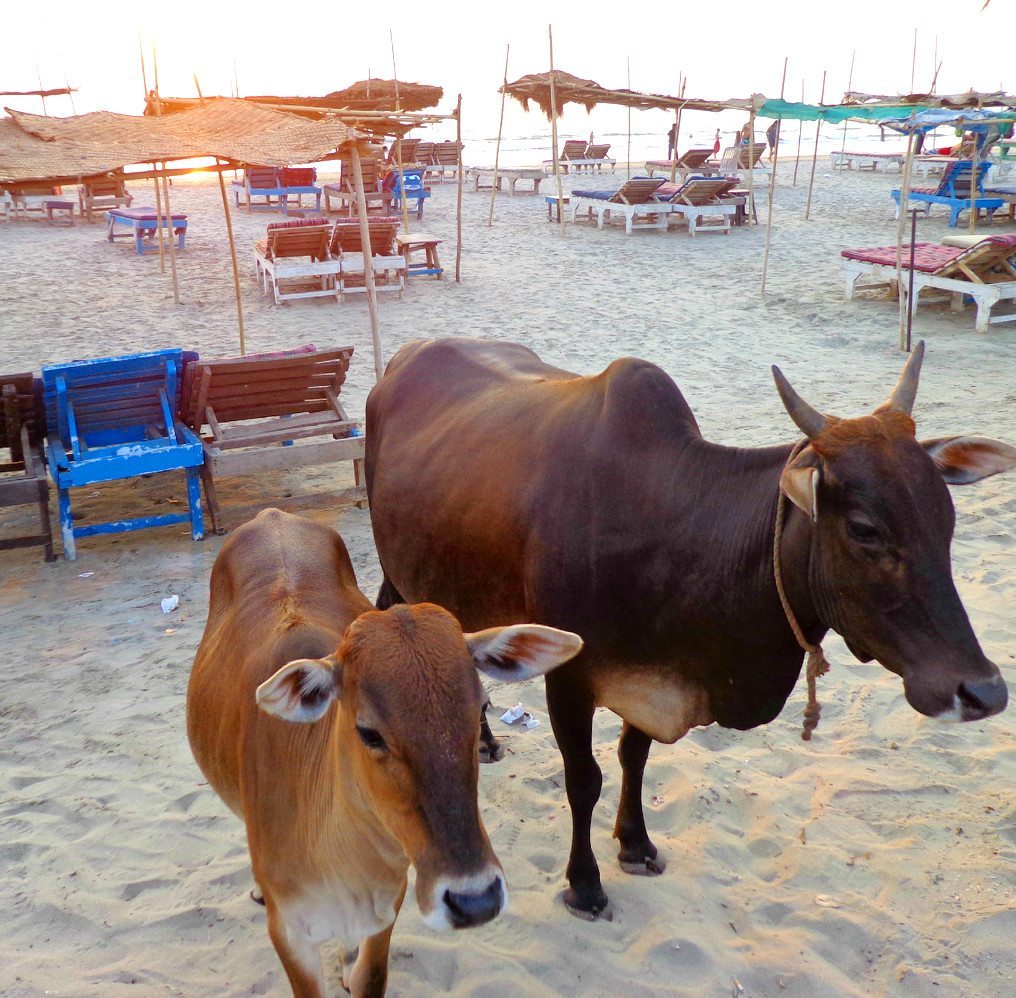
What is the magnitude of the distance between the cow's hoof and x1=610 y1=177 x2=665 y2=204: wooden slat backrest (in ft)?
58.0

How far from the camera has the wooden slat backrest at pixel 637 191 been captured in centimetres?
1928

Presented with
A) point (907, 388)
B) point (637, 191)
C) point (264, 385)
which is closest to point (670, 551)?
point (907, 388)

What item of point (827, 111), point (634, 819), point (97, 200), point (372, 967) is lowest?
point (634, 819)

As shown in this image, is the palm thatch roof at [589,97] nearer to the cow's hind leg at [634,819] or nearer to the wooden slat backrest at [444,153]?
the wooden slat backrest at [444,153]

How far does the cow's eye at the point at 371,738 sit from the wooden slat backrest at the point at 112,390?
5200 mm

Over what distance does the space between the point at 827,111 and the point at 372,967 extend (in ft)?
46.0

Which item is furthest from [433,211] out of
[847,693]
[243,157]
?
[847,693]

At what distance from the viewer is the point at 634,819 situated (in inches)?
145

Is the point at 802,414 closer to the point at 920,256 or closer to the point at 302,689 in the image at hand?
the point at 302,689

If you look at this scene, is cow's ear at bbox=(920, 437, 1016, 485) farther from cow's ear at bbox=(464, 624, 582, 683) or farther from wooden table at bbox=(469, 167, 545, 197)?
wooden table at bbox=(469, 167, 545, 197)

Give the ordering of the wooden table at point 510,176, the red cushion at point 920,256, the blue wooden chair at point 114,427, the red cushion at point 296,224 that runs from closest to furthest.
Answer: the blue wooden chair at point 114,427, the red cushion at point 920,256, the red cushion at point 296,224, the wooden table at point 510,176

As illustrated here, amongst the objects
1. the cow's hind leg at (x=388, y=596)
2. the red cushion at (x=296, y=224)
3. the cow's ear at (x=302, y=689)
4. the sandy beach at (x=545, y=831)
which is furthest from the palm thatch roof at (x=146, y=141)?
the red cushion at (x=296, y=224)

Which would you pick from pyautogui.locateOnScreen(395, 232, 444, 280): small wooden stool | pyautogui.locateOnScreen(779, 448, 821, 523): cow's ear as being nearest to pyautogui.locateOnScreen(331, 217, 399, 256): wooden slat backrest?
pyautogui.locateOnScreen(395, 232, 444, 280): small wooden stool

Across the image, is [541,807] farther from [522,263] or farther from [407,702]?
[522,263]
